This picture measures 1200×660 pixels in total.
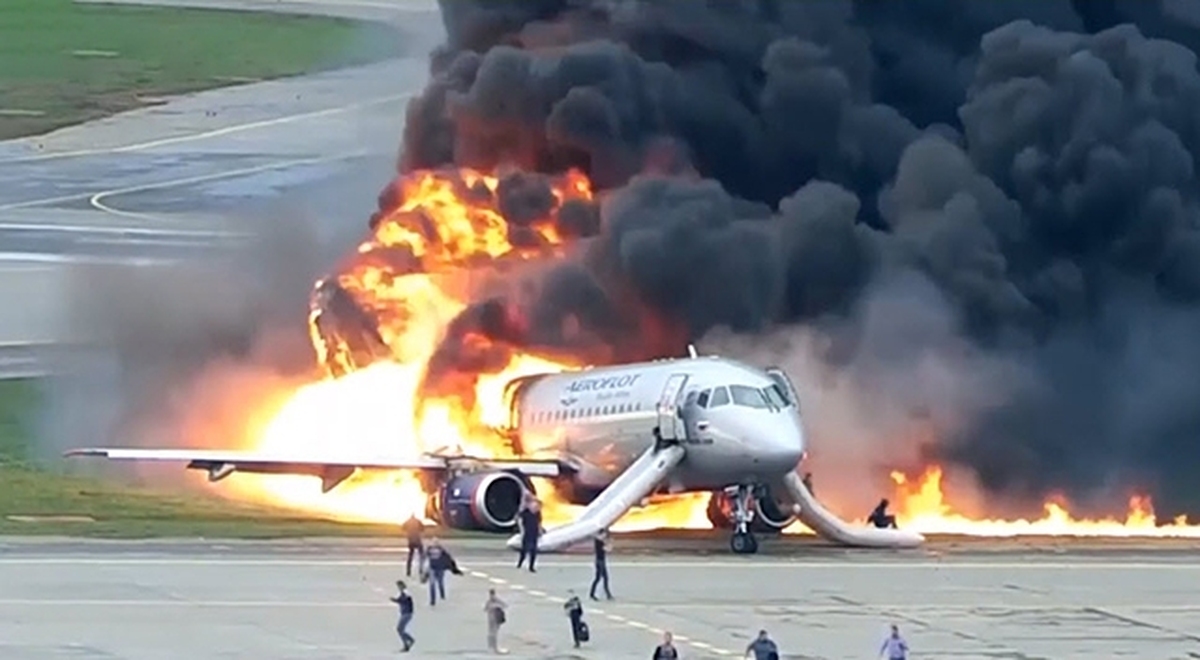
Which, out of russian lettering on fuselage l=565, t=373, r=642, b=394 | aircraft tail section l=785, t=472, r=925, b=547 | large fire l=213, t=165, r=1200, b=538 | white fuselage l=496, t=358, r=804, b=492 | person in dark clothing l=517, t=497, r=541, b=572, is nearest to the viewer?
person in dark clothing l=517, t=497, r=541, b=572

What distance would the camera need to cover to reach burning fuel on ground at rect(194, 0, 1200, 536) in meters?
68.0

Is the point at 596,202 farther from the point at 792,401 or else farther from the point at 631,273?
the point at 792,401

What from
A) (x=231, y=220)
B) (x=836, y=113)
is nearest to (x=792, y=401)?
(x=836, y=113)

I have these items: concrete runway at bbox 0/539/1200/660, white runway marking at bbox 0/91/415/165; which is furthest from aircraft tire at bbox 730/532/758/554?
white runway marking at bbox 0/91/415/165

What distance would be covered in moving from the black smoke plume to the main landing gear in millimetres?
6098

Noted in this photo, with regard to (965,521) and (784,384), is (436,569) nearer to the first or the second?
(784,384)

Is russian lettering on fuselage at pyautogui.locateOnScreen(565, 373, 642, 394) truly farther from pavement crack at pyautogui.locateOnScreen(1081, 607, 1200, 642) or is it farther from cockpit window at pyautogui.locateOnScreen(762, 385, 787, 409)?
pavement crack at pyautogui.locateOnScreen(1081, 607, 1200, 642)

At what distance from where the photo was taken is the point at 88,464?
2889 inches

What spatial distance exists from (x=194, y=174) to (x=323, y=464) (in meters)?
46.7

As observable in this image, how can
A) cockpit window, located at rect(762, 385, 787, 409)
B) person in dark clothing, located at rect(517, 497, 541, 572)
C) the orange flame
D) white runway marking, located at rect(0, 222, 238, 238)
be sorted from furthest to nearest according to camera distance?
white runway marking, located at rect(0, 222, 238, 238) → the orange flame → cockpit window, located at rect(762, 385, 787, 409) → person in dark clothing, located at rect(517, 497, 541, 572)

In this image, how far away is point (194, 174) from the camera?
110 meters

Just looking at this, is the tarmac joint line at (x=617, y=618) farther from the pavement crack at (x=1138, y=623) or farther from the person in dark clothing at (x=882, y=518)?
the person in dark clothing at (x=882, y=518)

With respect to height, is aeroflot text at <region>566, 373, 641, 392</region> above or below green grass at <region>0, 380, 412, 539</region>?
above

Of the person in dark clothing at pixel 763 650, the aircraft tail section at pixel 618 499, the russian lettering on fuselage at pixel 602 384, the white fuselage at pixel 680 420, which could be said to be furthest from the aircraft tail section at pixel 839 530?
the person in dark clothing at pixel 763 650
